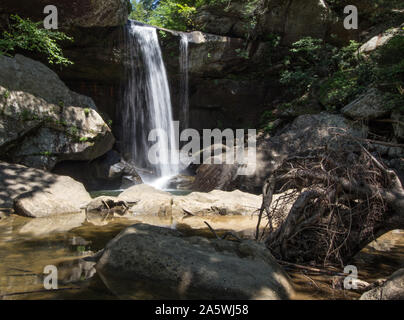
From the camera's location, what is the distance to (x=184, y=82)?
15.6m

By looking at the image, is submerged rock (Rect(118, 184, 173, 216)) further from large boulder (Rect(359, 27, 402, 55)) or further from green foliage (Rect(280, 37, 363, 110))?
large boulder (Rect(359, 27, 402, 55))

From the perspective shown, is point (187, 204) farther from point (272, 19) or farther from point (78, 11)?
point (272, 19)

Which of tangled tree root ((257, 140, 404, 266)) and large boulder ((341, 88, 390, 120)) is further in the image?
large boulder ((341, 88, 390, 120))

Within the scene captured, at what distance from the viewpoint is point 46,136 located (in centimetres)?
959

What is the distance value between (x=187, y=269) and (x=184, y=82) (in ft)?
45.3

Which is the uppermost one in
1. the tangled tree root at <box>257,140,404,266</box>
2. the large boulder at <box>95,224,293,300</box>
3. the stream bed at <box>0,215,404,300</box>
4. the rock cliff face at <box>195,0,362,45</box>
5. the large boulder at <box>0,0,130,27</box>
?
the rock cliff face at <box>195,0,362,45</box>

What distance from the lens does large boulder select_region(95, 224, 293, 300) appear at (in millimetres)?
2580

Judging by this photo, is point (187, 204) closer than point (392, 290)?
No

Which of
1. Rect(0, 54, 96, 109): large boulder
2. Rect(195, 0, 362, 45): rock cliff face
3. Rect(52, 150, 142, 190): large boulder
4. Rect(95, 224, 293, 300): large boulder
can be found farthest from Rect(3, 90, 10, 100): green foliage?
Rect(195, 0, 362, 45): rock cliff face

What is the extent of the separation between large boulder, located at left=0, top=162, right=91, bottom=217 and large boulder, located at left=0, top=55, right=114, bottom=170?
5.77 feet

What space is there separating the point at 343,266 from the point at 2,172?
7.35 metres

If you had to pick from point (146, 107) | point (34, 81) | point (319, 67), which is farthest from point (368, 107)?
point (34, 81)

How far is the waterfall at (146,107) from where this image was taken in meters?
13.6
